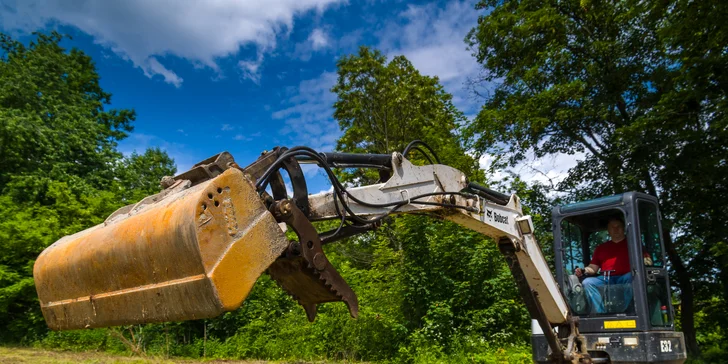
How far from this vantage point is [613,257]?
5.91 meters

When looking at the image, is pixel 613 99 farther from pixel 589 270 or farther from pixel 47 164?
pixel 47 164

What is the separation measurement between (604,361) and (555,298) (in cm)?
108

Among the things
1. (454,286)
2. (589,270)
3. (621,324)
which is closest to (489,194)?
(589,270)

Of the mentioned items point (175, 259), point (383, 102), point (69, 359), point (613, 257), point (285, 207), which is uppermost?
point (383, 102)

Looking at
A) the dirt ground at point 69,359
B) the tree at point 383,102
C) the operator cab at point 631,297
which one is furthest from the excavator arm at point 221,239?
the tree at point 383,102

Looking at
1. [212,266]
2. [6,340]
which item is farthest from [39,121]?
[212,266]

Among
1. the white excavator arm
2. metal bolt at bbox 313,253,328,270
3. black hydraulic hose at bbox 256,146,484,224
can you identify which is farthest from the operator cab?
metal bolt at bbox 313,253,328,270

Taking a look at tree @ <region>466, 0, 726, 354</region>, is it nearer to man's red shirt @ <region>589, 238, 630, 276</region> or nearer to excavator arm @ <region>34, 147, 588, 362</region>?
man's red shirt @ <region>589, 238, 630, 276</region>

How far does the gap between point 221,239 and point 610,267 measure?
4.67m

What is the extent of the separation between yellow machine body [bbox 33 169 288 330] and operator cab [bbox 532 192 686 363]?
4.05m

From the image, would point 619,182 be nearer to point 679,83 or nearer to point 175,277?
point 679,83

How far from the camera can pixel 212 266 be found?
106 inches

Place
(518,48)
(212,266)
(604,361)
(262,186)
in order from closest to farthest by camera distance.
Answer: (212,266)
(262,186)
(604,361)
(518,48)

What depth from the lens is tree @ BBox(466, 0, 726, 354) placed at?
33.6 ft
